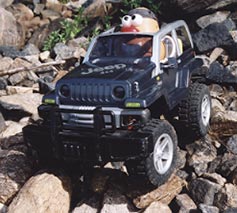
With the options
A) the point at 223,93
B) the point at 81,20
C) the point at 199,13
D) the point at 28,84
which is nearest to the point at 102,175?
the point at 223,93

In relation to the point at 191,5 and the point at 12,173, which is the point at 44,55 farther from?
the point at 12,173

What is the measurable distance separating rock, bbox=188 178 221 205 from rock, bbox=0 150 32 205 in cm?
200

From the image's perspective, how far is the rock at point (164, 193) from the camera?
5797 millimetres

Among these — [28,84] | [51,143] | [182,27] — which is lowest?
[28,84]

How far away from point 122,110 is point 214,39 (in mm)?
4653

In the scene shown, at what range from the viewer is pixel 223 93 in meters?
8.52

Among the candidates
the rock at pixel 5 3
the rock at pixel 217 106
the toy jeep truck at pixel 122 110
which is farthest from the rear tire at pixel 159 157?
the rock at pixel 5 3

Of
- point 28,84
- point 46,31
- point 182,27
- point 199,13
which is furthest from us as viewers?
point 46,31

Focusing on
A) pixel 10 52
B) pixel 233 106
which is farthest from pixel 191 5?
pixel 10 52

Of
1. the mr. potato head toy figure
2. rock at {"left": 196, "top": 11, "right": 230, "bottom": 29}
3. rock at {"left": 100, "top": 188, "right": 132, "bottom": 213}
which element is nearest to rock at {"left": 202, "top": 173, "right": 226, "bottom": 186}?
rock at {"left": 100, "top": 188, "right": 132, "bottom": 213}

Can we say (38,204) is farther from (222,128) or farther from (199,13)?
(199,13)

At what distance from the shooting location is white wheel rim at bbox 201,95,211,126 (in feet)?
22.8

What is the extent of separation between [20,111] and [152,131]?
3320 mm

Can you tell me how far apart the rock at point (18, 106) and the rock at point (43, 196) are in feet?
7.72
